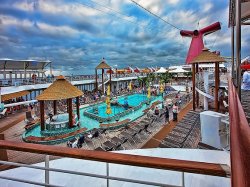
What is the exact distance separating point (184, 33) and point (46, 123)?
12.5m

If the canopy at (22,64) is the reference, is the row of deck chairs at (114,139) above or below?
below

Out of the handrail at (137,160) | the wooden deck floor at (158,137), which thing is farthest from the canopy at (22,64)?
the handrail at (137,160)

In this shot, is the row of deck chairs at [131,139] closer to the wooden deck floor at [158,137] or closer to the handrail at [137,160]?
the wooden deck floor at [158,137]

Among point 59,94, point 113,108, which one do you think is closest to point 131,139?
point 59,94

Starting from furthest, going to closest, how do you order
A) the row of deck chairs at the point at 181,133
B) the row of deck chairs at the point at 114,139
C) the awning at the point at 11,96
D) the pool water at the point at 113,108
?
the pool water at the point at 113,108 → the awning at the point at 11,96 → the row of deck chairs at the point at 114,139 → the row of deck chairs at the point at 181,133

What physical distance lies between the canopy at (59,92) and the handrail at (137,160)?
9521 mm

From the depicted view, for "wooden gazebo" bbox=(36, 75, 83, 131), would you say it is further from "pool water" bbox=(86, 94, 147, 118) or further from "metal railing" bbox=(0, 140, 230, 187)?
"metal railing" bbox=(0, 140, 230, 187)

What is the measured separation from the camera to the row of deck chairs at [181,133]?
21.7 ft

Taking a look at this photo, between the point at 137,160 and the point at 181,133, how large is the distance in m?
7.38

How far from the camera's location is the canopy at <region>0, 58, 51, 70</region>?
18.0 m

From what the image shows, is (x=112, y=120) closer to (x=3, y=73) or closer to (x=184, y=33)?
(x=184, y=33)

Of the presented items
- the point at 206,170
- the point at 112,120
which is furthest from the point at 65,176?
the point at 112,120

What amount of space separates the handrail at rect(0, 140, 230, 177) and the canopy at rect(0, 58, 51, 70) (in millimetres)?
19783

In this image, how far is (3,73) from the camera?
17859 millimetres
